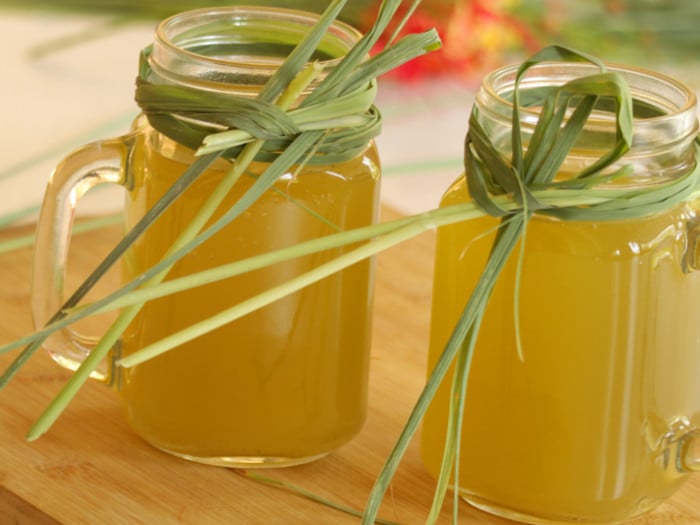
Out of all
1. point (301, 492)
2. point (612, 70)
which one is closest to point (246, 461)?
point (301, 492)

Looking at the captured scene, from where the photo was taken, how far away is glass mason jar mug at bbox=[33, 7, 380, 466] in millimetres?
587

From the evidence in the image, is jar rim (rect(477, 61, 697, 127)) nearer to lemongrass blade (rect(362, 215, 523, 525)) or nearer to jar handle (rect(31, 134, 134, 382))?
lemongrass blade (rect(362, 215, 523, 525))

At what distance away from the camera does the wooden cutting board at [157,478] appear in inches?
24.0

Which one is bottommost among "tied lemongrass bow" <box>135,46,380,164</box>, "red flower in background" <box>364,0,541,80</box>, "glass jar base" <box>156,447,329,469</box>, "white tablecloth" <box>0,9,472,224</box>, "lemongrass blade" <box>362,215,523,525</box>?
"white tablecloth" <box>0,9,472,224</box>

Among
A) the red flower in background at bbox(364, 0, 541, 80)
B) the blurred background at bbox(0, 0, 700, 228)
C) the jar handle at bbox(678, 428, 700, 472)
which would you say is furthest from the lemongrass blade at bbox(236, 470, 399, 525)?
the red flower in background at bbox(364, 0, 541, 80)

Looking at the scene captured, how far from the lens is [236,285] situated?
60cm

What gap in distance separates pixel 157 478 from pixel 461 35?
80 cm

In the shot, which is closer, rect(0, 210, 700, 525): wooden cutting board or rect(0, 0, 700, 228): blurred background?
rect(0, 210, 700, 525): wooden cutting board

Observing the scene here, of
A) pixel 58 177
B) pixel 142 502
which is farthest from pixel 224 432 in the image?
pixel 58 177

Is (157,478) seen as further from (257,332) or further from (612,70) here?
(612,70)

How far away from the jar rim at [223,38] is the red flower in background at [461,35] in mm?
649

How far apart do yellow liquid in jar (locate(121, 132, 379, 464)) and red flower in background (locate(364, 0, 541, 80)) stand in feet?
2.30

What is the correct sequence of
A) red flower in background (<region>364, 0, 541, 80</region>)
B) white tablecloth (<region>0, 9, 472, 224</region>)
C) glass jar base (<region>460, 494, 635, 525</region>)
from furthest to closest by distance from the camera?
red flower in background (<region>364, 0, 541, 80</region>) → white tablecloth (<region>0, 9, 472, 224</region>) → glass jar base (<region>460, 494, 635, 525</region>)

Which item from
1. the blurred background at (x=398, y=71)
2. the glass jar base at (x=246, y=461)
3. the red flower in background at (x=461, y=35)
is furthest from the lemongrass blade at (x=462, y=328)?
the red flower in background at (x=461, y=35)
